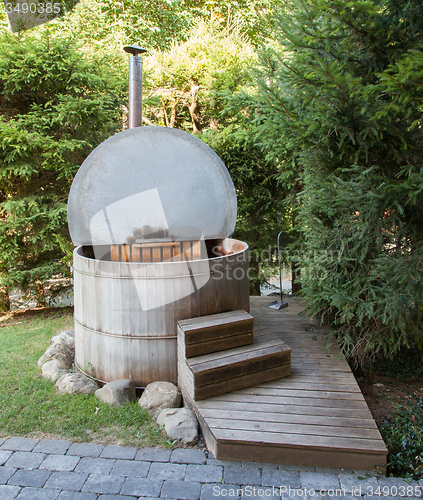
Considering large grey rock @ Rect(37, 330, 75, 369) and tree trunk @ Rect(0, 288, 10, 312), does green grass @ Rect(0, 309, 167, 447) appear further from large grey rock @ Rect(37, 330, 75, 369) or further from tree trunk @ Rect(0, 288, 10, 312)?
tree trunk @ Rect(0, 288, 10, 312)

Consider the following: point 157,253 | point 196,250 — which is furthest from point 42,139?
point 196,250

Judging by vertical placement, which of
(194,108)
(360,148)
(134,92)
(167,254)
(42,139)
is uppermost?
(194,108)

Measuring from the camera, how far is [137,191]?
4949mm

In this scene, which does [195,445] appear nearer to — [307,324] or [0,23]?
[307,324]

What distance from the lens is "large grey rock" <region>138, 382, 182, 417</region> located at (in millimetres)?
3607

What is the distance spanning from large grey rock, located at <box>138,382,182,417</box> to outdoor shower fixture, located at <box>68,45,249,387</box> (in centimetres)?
16

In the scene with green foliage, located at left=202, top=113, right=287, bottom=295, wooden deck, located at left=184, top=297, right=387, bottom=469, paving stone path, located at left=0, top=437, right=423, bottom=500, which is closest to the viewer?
paving stone path, located at left=0, top=437, right=423, bottom=500

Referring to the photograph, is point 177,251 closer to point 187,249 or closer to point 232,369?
point 187,249

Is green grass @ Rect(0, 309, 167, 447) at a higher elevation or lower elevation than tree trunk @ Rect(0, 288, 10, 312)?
lower

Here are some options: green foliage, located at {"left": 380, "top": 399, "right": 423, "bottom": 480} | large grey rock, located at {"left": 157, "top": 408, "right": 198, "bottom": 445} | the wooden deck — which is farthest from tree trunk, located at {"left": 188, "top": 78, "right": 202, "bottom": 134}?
green foliage, located at {"left": 380, "top": 399, "right": 423, "bottom": 480}

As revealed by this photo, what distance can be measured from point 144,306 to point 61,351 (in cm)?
177

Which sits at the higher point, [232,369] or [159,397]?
[232,369]

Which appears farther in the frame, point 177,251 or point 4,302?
point 4,302

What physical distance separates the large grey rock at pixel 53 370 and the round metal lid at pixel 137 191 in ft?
5.04
